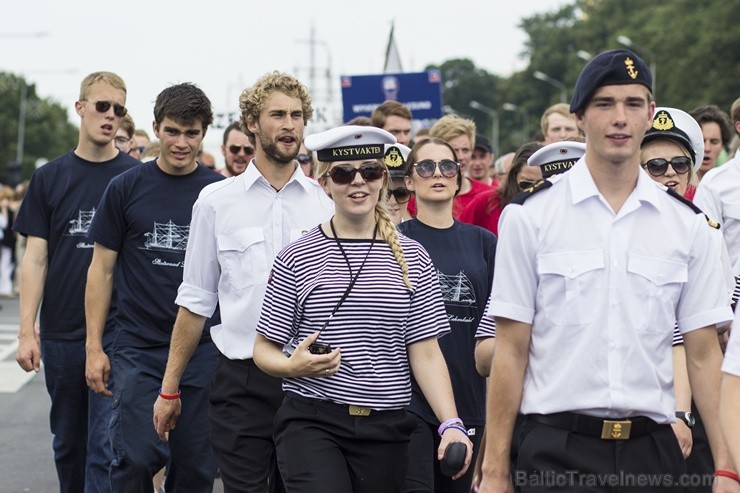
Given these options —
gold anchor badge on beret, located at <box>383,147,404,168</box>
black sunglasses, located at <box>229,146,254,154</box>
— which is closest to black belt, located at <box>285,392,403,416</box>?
gold anchor badge on beret, located at <box>383,147,404,168</box>

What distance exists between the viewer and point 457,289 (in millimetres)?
6961

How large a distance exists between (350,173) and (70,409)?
3125 millimetres

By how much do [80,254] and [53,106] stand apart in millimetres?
125689

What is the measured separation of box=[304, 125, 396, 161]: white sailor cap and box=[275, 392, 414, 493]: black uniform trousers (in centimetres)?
96

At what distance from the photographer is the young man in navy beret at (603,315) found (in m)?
4.64

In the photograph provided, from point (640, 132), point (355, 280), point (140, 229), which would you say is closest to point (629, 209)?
point (640, 132)

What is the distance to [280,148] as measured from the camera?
658 cm

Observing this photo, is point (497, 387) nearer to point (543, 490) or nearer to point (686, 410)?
point (543, 490)

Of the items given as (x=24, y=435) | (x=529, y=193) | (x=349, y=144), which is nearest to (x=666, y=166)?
(x=349, y=144)

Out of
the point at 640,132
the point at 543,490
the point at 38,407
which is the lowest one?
the point at 38,407

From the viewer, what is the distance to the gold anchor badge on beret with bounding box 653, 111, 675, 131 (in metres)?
6.75

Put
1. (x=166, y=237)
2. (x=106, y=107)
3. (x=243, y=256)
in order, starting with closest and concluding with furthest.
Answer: (x=243, y=256), (x=166, y=237), (x=106, y=107)

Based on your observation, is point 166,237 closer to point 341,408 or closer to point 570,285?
point 341,408

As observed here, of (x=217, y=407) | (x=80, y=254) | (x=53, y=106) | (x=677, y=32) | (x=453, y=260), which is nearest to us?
(x=217, y=407)
